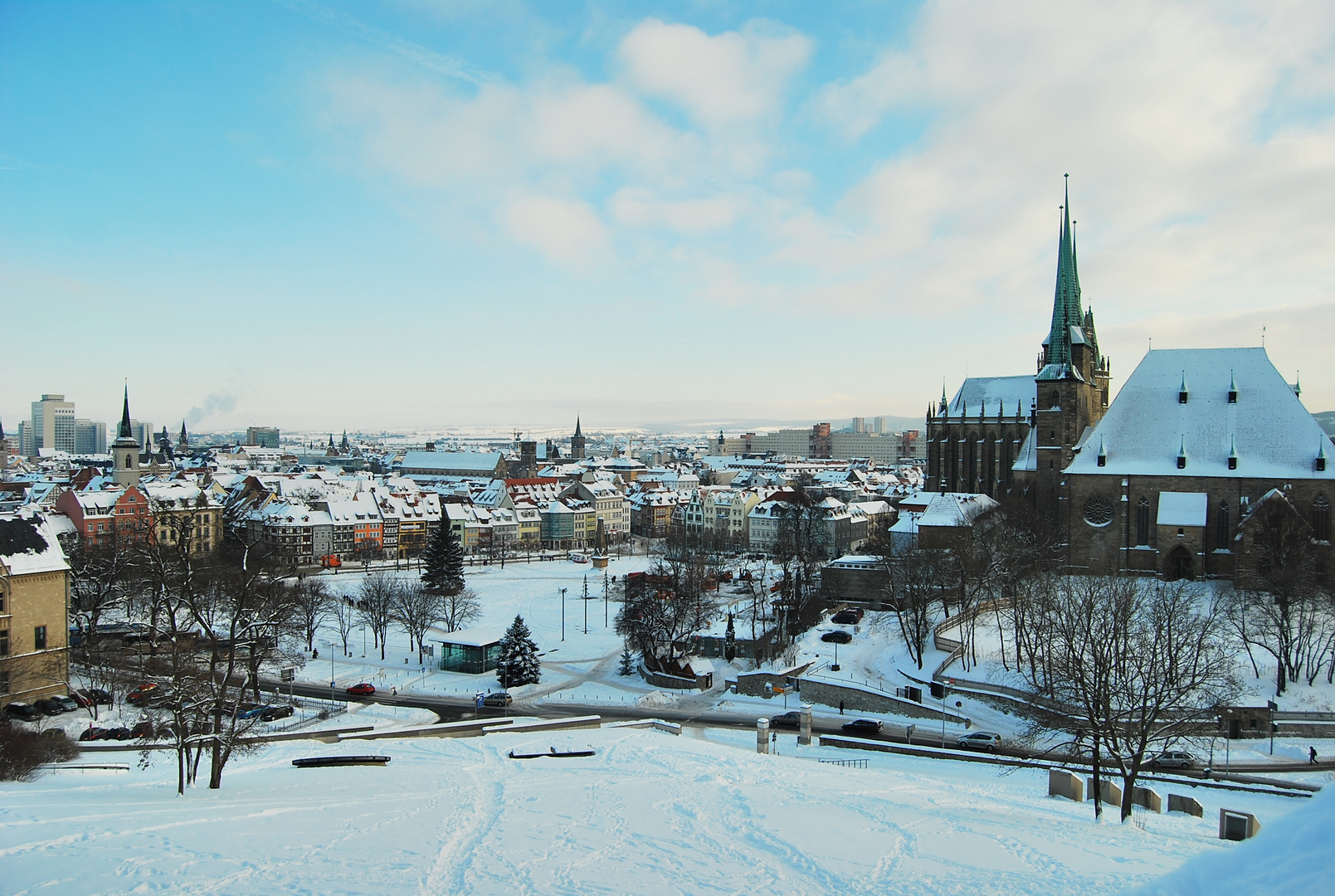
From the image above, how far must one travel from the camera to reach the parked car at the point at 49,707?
34.7m

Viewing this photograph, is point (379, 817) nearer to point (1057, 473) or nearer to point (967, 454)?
point (1057, 473)

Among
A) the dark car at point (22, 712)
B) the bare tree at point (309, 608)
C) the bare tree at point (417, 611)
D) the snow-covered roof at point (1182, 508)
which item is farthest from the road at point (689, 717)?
the snow-covered roof at point (1182, 508)

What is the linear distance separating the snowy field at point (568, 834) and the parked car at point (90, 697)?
14.4 meters

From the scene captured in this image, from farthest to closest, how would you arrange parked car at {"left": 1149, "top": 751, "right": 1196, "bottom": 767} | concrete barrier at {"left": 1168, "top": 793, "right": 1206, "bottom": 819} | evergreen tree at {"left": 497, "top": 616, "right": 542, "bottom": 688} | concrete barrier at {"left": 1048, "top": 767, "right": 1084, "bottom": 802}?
1. evergreen tree at {"left": 497, "top": 616, "right": 542, "bottom": 688}
2. parked car at {"left": 1149, "top": 751, "right": 1196, "bottom": 767}
3. concrete barrier at {"left": 1048, "top": 767, "right": 1084, "bottom": 802}
4. concrete barrier at {"left": 1168, "top": 793, "right": 1206, "bottom": 819}

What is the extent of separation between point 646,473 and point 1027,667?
15149 centimetres

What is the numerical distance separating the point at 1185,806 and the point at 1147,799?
35.5 inches

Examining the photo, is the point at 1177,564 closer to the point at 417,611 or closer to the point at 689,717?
the point at 689,717

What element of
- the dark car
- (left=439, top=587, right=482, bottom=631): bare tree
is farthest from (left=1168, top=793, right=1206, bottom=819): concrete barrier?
(left=439, top=587, right=482, bottom=631): bare tree

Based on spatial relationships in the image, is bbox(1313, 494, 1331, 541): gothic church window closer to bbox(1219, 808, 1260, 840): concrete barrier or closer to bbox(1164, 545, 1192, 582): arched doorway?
bbox(1164, 545, 1192, 582): arched doorway

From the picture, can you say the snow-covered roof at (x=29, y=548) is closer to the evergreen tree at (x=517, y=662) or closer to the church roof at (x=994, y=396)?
the evergreen tree at (x=517, y=662)

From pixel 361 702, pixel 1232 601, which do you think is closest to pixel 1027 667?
pixel 1232 601

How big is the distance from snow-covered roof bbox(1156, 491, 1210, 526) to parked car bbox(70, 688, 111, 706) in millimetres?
55717

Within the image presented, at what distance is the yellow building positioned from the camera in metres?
36.3

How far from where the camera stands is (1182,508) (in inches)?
1996
